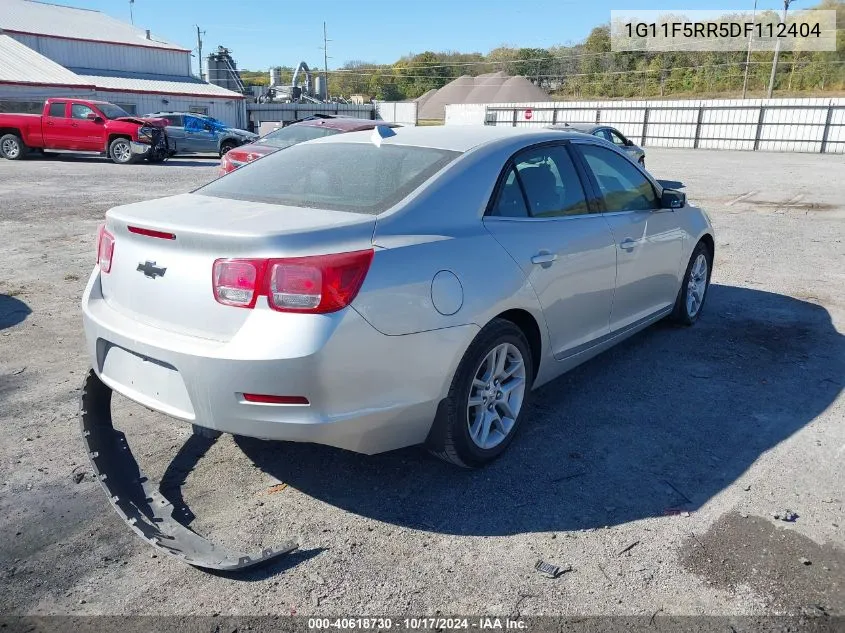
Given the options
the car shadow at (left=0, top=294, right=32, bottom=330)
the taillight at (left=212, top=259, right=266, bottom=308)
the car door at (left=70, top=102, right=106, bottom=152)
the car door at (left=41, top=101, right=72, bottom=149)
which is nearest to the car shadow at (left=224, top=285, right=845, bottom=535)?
the taillight at (left=212, top=259, right=266, bottom=308)

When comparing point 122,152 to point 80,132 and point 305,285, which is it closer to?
point 80,132

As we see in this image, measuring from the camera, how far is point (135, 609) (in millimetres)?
2525

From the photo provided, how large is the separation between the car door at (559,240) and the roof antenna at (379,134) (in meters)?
0.73

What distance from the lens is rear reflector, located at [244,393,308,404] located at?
2.73 m

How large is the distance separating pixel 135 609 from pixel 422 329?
1.50 metres

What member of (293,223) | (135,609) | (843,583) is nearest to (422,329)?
(293,223)

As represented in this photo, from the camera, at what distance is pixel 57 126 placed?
21.0 m

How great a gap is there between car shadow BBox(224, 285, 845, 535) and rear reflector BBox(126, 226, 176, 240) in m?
1.27

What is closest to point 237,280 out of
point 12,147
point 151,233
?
point 151,233

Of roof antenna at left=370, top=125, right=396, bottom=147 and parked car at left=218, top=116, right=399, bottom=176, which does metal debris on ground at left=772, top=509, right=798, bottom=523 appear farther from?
parked car at left=218, top=116, right=399, bottom=176

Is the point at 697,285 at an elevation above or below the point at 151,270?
below

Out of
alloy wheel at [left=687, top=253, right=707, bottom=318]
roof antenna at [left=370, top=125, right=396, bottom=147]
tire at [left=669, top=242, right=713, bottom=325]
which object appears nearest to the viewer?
roof antenna at [left=370, top=125, right=396, bottom=147]

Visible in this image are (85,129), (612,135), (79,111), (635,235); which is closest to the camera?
(635,235)

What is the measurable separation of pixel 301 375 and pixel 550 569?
4.09ft
